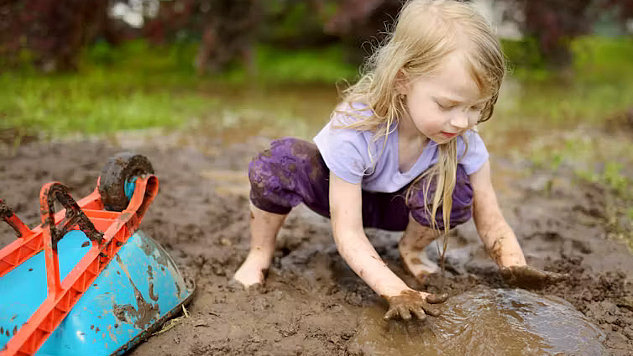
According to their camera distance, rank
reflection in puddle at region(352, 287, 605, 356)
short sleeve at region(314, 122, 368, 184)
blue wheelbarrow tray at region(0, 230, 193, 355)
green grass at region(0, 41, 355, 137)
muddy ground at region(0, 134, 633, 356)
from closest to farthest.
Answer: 1. blue wheelbarrow tray at region(0, 230, 193, 355)
2. reflection in puddle at region(352, 287, 605, 356)
3. muddy ground at region(0, 134, 633, 356)
4. short sleeve at region(314, 122, 368, 184)
5. green grass at region(0, 41, 355, 137)

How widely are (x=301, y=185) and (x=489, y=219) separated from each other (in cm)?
71

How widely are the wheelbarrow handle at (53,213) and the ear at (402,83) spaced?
3.33ft

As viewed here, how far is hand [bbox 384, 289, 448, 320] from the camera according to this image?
1497mm

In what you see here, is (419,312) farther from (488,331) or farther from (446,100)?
(446,100)

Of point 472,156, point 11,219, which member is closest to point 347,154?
point 472,156

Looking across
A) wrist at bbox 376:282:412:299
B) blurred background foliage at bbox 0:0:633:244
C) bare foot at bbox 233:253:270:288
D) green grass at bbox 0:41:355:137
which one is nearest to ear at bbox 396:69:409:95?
wrist at bbox 376:282:412:299

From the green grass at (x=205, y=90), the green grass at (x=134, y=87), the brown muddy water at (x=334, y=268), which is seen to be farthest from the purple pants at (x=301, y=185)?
the green grass at (x=134, y=87)

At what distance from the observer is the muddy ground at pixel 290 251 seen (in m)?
1.70

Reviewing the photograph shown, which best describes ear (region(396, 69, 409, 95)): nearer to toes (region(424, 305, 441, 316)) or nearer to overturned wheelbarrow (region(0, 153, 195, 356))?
toes (region(424, 305, 441, 316))

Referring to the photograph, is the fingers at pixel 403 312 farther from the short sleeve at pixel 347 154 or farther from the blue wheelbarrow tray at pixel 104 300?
the blue wheelbarrow tray at pixel 104 300

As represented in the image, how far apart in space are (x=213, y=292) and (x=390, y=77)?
961 millimetres

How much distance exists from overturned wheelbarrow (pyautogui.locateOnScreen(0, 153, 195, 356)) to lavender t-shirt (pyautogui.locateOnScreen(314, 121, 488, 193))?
0.62 meters

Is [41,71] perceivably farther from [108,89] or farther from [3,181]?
[3,181]

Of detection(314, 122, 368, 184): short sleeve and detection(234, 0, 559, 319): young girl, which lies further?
detection(314, 122, 368, 184): short sleeve
